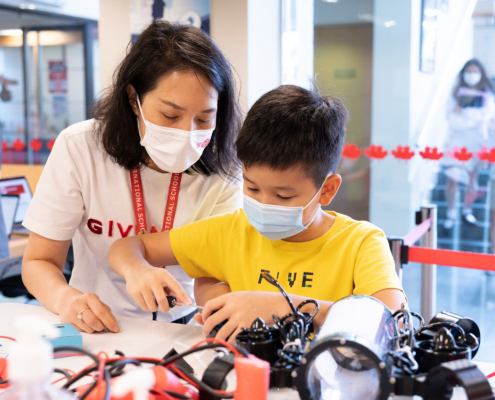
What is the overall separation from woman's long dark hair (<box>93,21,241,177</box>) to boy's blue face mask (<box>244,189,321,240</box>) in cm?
34

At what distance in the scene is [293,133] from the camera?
1.12 metres

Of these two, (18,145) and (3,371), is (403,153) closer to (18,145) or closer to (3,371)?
(3,371)

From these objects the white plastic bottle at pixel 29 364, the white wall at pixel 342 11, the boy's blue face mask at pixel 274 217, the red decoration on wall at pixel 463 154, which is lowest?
the white plastic bottle at pixel 29 364

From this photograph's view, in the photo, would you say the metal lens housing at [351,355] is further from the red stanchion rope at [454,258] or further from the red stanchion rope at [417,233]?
the red stanchion rope at [417,233]

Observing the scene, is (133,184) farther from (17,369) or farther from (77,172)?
(17,369)

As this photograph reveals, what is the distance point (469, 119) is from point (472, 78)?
23cm

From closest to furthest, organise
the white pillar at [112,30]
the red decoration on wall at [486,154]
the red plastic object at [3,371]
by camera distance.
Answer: the red plastic object at [3,371]
the white pillar at [112,30]
the red decoration on wall at [486,154]

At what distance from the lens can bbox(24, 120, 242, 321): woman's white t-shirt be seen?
132 cm

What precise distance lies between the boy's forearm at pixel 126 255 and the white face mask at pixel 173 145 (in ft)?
0.68

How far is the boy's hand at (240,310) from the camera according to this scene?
2.97 feet

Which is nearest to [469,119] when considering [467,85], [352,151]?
[467,85]

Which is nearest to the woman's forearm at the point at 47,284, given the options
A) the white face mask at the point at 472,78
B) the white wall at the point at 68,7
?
the white face mask at the point at 472,78

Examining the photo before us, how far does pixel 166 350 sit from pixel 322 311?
28 centimetres

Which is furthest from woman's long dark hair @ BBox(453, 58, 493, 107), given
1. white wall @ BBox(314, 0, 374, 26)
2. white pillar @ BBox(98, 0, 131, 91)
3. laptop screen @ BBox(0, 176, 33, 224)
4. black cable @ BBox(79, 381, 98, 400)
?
black cable @ BBox(79, 381, 98, 400)
